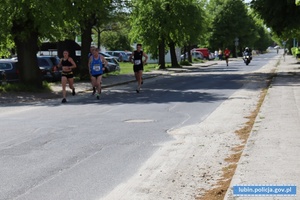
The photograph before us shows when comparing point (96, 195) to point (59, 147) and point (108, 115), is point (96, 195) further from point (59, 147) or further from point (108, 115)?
point (108, 115)

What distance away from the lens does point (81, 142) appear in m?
9.50

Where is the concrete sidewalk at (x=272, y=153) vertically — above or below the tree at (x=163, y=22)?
below

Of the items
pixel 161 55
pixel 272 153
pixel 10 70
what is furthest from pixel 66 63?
pixel 161 55

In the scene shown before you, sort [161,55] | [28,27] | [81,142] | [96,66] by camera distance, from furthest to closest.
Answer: [161,55]
[28,27]
[96,66]
[81,142]

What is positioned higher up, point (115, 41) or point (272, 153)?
point (115, 41)

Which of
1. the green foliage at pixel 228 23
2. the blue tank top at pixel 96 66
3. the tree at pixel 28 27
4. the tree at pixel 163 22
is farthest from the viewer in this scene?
the green foliage at pixel 228 23

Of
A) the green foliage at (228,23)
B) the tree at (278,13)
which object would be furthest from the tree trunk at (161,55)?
the green foliage at (228,23)

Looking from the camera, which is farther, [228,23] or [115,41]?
[228,23]

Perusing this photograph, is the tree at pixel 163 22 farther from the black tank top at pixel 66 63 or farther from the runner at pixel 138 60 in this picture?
the black tank top at pixel 66 63

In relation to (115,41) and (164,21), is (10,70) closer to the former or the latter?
(164,21)

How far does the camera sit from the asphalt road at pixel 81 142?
21.6 feet

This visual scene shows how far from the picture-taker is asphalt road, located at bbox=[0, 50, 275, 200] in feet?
21.6

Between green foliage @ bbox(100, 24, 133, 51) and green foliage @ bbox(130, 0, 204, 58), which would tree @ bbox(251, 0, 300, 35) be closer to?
green foliage @ bbox(130, 0, 204, 58)

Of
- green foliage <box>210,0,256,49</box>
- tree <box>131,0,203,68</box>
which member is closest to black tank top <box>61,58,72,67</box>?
tree <box>131,0,203,68</box>
